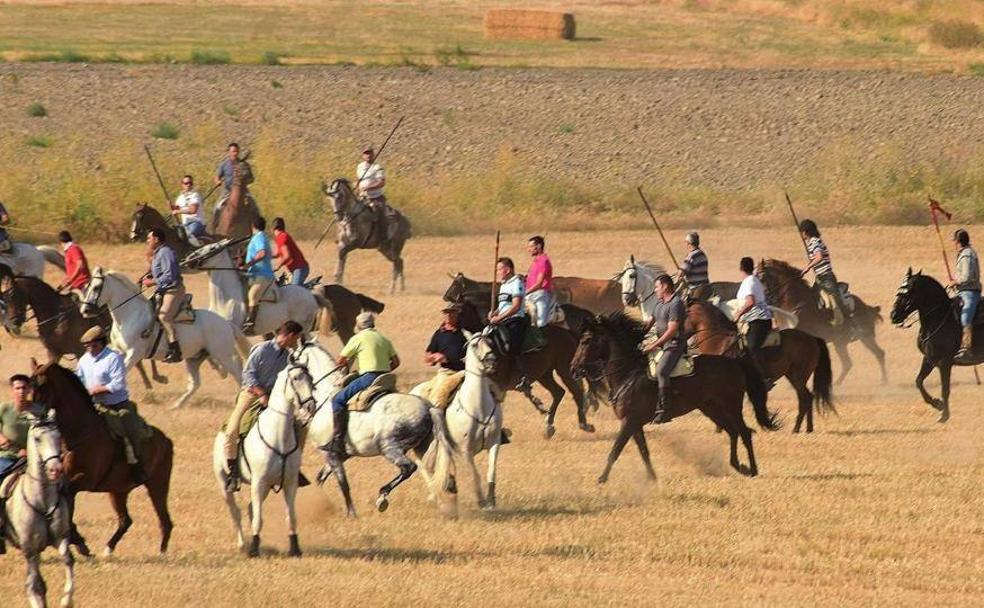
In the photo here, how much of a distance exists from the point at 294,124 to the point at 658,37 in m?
24.3

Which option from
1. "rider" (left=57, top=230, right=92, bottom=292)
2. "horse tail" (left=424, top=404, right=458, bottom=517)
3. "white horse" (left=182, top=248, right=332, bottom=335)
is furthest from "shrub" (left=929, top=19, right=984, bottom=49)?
"horse tail" (left=424, top=404, right=458, bottom=517)

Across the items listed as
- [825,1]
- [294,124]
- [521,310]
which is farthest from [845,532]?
[825,1]

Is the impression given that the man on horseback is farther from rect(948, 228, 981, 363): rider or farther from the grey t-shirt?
rect(948, 228, 981, 363): rider

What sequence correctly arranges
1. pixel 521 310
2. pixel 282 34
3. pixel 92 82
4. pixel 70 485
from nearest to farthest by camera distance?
pixel 70 485
pixel 521 310
pixel 92 82
pixel 282 34

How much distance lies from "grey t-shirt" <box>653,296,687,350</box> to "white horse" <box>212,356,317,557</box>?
16.3 ft

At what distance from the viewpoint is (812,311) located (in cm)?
2772

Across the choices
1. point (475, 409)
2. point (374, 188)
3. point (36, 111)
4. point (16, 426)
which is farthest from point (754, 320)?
point (36, 111)

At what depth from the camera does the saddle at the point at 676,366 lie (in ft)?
66.6

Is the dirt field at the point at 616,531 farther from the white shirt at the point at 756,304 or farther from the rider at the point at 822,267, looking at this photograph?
the rider at the point at 822,267

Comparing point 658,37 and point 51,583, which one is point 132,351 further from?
point 658,37

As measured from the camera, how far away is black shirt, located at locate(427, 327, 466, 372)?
19.6 m

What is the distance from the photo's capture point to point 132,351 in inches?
951

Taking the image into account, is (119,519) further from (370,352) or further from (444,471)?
(444,471)

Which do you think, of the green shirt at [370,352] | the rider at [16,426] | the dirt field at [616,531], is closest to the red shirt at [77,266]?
the dirt field at [616,531]
